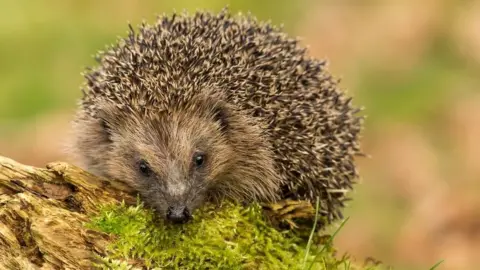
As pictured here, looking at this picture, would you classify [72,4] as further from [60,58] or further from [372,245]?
[372,245]

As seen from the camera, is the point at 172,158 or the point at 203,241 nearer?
the point at 203,241

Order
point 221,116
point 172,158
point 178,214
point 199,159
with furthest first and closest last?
point 221,116 < point 199,159 < point 172,158 < point 178,214

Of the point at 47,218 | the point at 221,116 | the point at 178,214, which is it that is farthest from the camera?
the point at 221,116

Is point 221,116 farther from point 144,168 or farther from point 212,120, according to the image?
point 144,168

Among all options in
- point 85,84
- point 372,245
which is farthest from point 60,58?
point 85,84

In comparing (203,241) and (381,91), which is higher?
(381,91)

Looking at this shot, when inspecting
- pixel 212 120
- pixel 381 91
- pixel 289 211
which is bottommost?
pixel 289 211

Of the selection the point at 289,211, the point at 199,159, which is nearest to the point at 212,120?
the point at 199,159

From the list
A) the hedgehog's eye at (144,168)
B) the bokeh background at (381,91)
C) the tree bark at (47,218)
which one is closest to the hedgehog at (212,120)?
the hedgehog's eye at (144,168)
